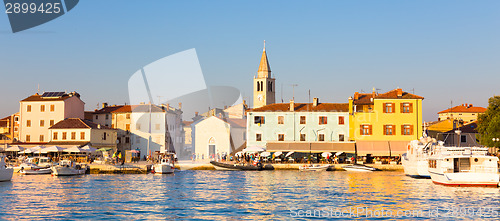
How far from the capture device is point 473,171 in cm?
3809

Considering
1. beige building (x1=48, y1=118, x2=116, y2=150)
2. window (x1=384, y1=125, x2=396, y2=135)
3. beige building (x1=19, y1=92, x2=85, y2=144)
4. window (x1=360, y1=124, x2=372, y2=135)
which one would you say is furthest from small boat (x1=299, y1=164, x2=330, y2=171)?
beige building (x1=19, y1=92, x2=85, y2=144)

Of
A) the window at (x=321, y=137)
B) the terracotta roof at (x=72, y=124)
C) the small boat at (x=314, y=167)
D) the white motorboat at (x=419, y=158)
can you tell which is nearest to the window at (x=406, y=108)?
the window at (x=321, y=137)

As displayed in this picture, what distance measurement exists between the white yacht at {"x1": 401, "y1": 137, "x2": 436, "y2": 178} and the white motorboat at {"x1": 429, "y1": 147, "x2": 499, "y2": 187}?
4619 mm

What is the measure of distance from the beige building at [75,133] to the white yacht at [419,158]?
116 ft

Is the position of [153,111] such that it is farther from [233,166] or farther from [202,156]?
[233,166]

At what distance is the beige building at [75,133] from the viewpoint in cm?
6812

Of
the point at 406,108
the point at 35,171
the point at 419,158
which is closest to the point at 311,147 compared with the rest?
the point at 406,108

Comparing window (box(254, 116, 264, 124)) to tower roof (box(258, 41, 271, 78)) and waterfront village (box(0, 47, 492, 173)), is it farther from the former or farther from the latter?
tower roof (box(258, 41, 271, 78))

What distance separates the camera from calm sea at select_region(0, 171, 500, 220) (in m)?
25.9

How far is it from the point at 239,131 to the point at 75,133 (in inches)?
798

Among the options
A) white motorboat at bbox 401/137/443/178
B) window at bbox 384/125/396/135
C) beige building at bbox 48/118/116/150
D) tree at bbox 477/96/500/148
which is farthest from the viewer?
beige building at bbox 48/118/116/150

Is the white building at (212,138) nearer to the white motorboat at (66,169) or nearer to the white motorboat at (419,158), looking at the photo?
the white motorboat at (66,169)

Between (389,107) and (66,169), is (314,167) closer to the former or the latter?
(389,107)

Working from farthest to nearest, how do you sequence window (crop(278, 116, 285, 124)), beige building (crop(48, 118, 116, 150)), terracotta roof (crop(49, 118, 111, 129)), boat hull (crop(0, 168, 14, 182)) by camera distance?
terracotta roof (crop(49, 118, 111, 129)) → beige building (crop(48, 118, 116, 150)) → window (crop(278, 116, 285, 124)) → boat hull (crop(0, 168, 14, 182))
